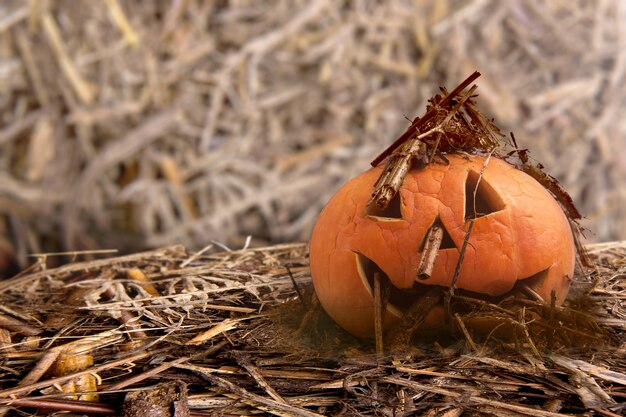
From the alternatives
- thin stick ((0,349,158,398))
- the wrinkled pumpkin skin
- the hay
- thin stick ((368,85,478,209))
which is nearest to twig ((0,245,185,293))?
the hay

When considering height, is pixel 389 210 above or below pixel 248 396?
above

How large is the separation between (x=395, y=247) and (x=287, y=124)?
63.0 inches

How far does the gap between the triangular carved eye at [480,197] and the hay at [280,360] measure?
0.12m

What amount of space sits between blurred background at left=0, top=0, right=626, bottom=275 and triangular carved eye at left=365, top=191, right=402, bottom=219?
135cm

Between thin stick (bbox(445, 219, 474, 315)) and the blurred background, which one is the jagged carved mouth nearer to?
thin stick (bbox(445, 219, 474, 315))

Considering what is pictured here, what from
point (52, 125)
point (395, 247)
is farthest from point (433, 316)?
point (52, 125)

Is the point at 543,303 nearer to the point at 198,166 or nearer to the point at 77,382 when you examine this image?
the point at 77,382

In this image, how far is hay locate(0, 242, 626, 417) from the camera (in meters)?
0.74

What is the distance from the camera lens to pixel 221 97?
2.31m

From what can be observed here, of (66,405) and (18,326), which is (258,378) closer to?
(66,405)

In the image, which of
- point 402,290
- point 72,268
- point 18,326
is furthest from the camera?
point 72,268

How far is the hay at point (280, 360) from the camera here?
741 mm

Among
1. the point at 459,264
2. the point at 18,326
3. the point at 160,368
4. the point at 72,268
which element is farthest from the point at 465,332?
the point at 72,268

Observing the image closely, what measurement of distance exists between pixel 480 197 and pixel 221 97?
1.56 m
